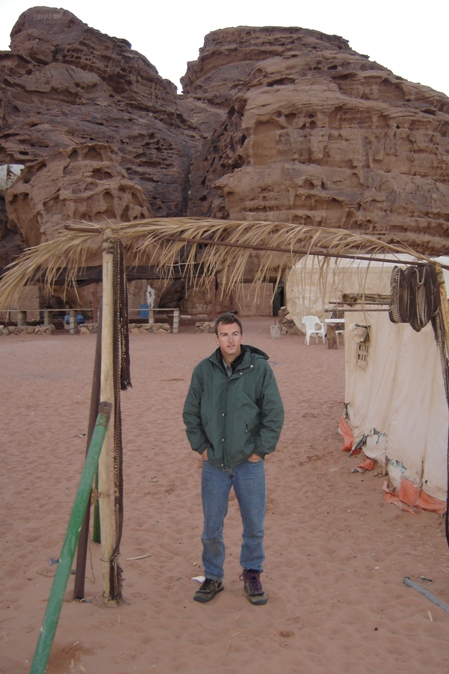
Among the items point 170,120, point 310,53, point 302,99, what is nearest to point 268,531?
point 302,99

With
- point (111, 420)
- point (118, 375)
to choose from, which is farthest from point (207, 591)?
point (118, 375)

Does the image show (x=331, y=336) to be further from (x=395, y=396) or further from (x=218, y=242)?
(x=218, y=242)

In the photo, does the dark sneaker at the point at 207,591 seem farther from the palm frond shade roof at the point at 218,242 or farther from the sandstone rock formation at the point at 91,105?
the sandstone rock formation at the point at 91,105

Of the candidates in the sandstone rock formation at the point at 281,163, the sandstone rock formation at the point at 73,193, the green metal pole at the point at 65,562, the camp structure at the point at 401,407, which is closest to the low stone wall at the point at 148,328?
the sandstone rock formation at the point at 281,163

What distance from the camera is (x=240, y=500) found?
3.34 metres

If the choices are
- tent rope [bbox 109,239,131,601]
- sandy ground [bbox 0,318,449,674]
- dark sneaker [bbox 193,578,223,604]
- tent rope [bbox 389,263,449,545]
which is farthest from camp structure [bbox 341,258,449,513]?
dark sneaker [bbox 193,578,223,604]

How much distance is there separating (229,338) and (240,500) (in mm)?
1022

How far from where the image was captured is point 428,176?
1018 inches

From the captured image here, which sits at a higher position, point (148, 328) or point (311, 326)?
point (311, 326)

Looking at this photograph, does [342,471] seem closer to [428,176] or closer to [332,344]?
[332,344]

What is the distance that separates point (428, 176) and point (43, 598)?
2670cm

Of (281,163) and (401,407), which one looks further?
(281,163)

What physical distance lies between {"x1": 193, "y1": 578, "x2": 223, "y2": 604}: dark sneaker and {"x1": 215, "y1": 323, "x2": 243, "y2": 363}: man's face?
1.52 meters

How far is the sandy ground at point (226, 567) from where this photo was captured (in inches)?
115
